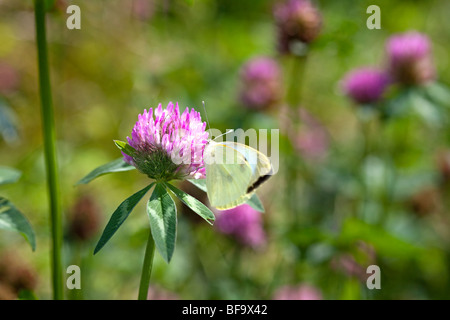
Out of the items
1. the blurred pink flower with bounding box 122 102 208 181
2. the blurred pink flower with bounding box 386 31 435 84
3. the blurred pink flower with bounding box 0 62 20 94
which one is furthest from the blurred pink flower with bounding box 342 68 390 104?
the blurred pink flower with bounding box 0 62 20 94

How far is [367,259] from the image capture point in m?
2.05

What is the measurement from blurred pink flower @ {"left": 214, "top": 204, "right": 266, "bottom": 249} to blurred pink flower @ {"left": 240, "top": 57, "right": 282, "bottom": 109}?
26.1 inches

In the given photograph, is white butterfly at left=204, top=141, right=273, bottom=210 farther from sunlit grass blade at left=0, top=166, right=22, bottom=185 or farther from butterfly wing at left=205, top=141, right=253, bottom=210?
sunlit grass blade at left=0, top=166, right=22, bottom=185

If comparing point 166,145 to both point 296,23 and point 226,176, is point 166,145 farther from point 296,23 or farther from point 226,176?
point 296,23

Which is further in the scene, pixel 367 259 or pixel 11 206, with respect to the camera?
pixel 367 259

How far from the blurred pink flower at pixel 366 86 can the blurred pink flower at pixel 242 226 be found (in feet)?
2.34

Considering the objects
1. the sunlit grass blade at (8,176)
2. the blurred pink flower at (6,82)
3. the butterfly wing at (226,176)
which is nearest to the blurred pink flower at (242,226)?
the butterfly wing at (226,176)

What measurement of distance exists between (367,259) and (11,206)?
4.81ft

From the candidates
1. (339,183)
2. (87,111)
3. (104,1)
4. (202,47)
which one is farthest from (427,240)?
(104,1)

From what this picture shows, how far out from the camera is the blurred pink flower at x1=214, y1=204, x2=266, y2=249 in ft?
6.75

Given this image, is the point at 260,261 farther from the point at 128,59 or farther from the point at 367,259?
the point at 128,59
